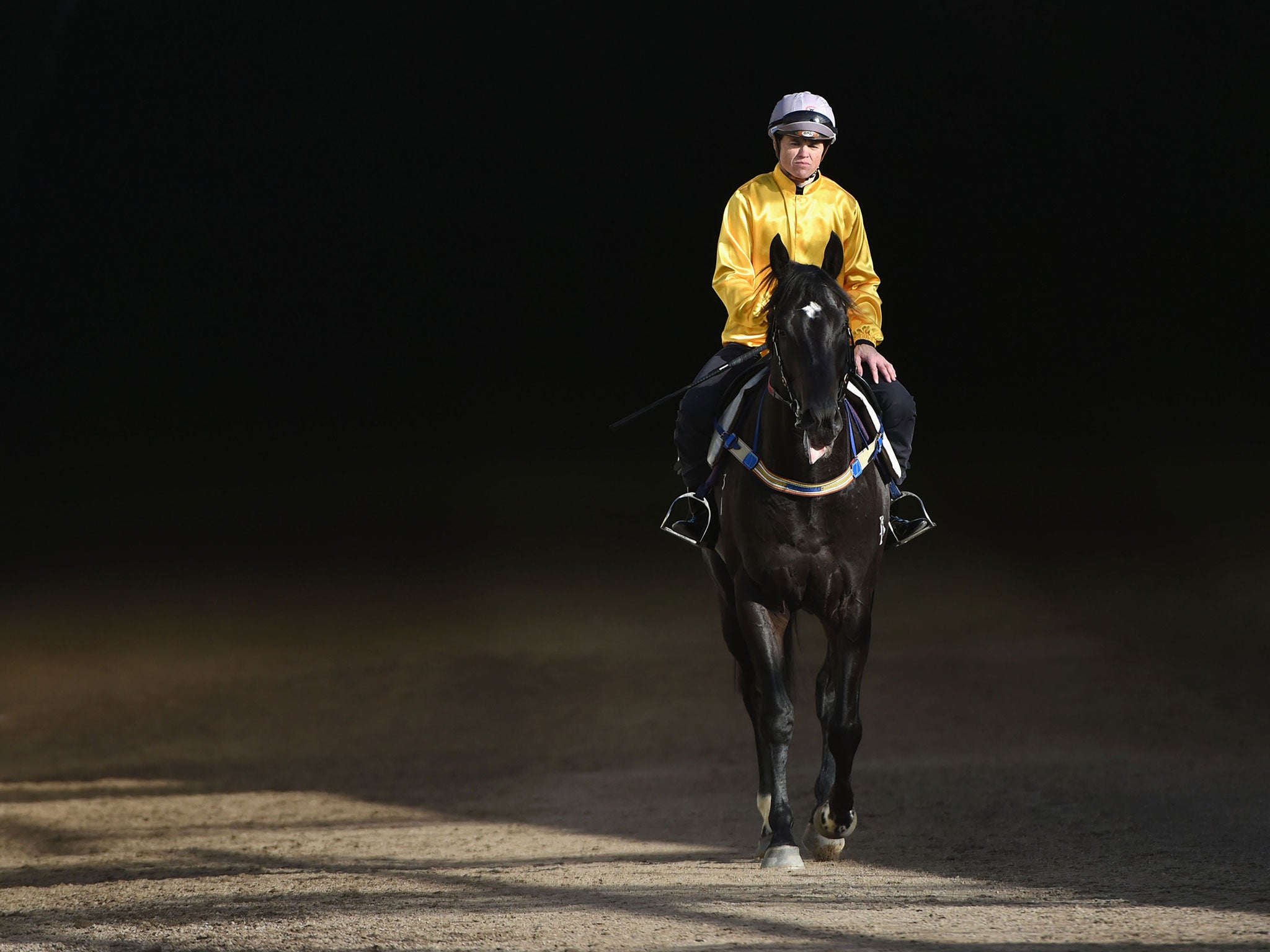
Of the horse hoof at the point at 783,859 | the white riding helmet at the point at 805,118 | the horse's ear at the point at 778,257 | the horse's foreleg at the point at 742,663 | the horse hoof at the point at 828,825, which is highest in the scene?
the white riding helmet at the point at 805,118

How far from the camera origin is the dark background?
1112cm

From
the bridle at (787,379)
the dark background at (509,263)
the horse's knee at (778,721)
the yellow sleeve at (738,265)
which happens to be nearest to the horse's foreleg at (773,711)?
the horse's knee at (778,721)

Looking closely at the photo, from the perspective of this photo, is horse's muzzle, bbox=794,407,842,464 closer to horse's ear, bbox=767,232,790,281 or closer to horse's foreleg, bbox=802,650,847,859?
horse's ear, bbox=767,232,790,281

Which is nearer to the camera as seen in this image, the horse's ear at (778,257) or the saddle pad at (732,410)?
the horse's ear at (778,257)

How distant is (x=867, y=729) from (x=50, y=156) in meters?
8.36

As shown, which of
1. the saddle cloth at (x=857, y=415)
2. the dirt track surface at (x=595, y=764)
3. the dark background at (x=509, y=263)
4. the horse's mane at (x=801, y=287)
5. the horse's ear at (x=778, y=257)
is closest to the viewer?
the dirt track surface at (x=595, y=764)

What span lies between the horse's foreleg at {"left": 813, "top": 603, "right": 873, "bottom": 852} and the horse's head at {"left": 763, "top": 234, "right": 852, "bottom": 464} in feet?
1.91

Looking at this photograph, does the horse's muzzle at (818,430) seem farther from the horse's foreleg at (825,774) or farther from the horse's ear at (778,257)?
the horse's foreleg at (825,774)

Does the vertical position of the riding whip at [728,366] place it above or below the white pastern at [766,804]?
above

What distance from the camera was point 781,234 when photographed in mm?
4543

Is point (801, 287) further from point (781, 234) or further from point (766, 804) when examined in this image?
point (766, 804)

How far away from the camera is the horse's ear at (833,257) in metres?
4.08

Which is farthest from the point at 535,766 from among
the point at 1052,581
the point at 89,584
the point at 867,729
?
the point at 89,584

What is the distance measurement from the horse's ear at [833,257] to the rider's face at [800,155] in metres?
0.43
